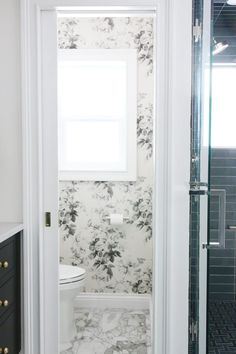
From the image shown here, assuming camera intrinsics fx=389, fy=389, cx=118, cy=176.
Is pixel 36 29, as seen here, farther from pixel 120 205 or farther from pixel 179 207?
pixel 120 205

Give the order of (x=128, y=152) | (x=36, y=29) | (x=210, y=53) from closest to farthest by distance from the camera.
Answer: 1. (x=210, y=53)
2. (x=36, y=29)
3. (x=128, y=152)

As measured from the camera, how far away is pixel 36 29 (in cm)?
206

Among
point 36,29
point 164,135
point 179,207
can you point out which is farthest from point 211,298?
point 36,29

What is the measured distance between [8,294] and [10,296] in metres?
0.04

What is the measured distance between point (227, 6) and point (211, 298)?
5.48ft

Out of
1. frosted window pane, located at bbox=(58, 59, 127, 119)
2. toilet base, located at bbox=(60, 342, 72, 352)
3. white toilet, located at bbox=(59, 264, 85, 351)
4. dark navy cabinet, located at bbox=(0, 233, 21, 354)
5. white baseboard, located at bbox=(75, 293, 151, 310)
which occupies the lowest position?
toilet base, located at bbox=(60, 342, 72, 352)

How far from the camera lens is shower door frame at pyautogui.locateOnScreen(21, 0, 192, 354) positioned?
2.04 m

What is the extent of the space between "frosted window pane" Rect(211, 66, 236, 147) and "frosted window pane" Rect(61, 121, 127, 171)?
1.23 m

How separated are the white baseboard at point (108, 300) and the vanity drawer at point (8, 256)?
1.62m

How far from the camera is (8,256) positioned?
1.95m

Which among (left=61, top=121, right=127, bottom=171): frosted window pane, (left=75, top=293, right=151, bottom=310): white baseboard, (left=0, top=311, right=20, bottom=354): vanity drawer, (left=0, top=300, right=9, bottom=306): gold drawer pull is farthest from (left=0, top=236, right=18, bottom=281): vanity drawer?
(left=75, top=293, right=151, bottom=310): white baseboard

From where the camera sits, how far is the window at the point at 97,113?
3.37 meters

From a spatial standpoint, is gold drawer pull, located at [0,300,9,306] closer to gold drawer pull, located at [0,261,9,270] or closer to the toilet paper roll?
gold drawer pull, located at [0,261,9,270]

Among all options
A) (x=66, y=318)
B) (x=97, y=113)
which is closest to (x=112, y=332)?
(x=66, y=318)
